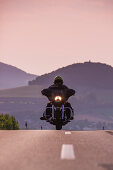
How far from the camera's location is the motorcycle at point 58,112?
570 inches

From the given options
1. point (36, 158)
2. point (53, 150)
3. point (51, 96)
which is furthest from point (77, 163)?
point (51, 96)

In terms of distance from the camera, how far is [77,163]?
5215 mm

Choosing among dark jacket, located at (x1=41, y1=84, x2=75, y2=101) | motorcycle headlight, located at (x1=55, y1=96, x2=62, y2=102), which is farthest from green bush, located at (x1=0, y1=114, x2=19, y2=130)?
motorcycle headlight, located at (x1=55, y1=96, x2=62, y2=102)

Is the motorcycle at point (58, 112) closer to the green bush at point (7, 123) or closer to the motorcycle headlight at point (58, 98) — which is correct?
the motorcycle headlight at point (58, 98)

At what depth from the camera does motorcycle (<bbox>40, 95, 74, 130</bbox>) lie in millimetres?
14469

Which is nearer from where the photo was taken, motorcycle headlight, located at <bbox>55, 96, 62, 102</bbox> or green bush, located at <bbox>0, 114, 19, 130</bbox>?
motorcycle headlight, located at <bbox>55, 96, 62, 102</bbox>

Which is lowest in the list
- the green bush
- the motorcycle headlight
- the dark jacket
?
the green bush

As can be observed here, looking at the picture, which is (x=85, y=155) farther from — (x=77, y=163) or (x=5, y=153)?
(x=5, y=153)

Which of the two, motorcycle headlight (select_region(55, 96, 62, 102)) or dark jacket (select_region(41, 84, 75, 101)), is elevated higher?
dark jacket (select_region(41, 84, 75, 101))

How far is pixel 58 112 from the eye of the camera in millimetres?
14602

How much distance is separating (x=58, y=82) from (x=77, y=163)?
9.81 meters

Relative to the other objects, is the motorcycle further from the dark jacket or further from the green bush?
the green bush

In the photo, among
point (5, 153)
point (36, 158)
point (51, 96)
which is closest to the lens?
point (36, 158)

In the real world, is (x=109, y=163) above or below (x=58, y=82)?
below
